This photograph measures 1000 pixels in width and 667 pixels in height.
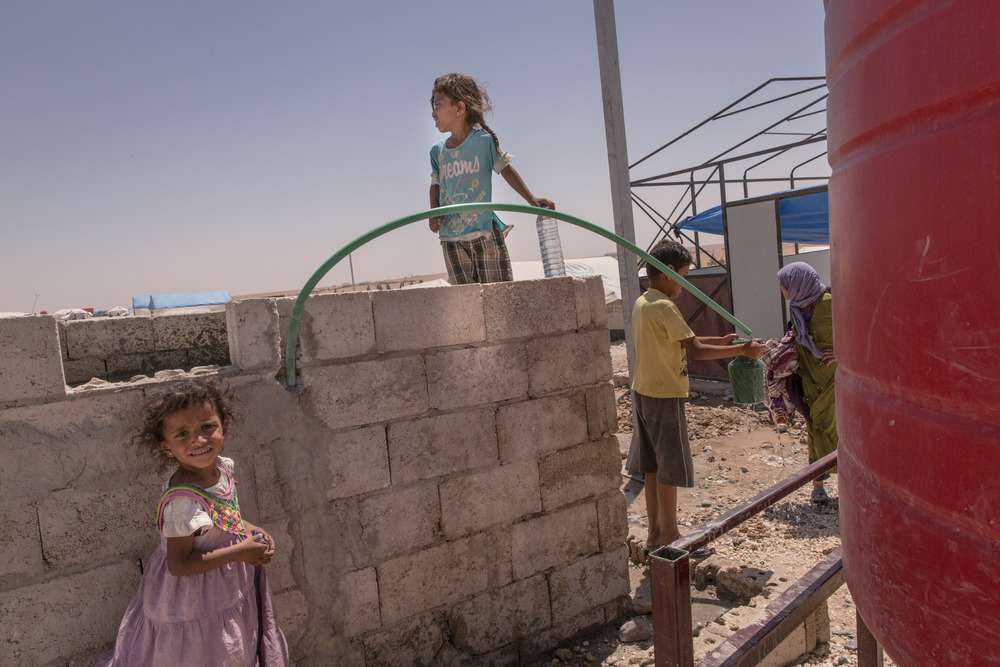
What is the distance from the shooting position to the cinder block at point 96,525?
212 centimetres

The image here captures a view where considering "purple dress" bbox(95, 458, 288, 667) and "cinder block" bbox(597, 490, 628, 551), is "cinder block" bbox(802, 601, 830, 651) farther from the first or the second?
"purple dress" bbox(95, 458, 288, 667)

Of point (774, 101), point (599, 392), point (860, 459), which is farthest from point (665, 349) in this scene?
point (774, 101)

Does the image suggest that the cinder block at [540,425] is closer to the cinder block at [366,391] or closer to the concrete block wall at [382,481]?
the concrete block wall at [382,481]

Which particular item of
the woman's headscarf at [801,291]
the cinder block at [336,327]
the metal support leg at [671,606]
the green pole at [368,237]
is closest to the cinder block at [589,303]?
the green pole at [368,237]

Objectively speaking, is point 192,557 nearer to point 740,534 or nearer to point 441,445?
point 441,445

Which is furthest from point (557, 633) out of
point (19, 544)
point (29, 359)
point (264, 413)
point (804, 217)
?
point (804, 217)

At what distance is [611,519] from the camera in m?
3.44

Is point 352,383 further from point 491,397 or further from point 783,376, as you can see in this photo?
point 783,376

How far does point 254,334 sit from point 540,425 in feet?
4.68

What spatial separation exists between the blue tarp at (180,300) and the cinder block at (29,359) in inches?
380

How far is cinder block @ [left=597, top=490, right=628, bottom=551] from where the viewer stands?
3404 millimetres

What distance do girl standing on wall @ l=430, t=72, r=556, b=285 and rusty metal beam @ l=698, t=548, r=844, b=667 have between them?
2.26m

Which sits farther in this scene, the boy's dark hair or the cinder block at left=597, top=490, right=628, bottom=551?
the boy's dark hair

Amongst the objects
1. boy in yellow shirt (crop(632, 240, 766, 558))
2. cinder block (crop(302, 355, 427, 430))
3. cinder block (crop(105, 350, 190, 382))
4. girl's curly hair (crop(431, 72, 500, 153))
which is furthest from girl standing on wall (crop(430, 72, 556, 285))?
cinder block (crop(105, 350, 190, 382))
